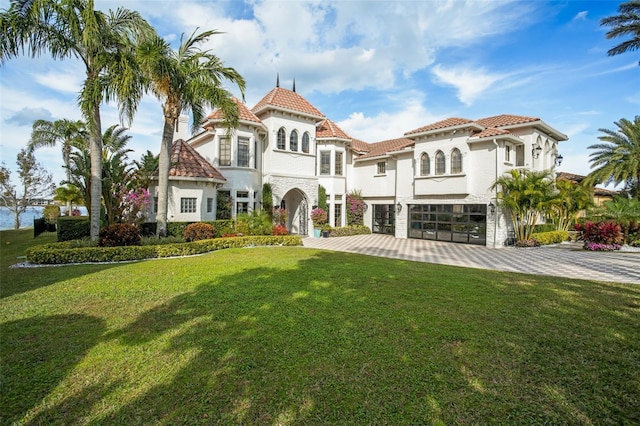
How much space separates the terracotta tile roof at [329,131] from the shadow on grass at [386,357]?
18.7 metres

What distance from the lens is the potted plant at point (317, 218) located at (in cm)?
2341

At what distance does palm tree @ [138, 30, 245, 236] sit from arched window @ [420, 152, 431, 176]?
13478 mm

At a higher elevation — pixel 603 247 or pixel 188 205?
pixel 188 205

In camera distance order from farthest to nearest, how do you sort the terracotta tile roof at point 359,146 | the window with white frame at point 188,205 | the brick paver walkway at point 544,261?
1. the terracotta tile roof at point 359,146
2. the window with white frame at point 188,205
3. the brick paver walkway at point 544,261

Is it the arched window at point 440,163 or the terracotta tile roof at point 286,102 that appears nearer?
the arched window at point 440,163

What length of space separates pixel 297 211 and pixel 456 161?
1271 centimetres

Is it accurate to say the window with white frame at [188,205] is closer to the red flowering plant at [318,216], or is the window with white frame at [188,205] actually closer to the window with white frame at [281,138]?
the window with white frame at [281,138]

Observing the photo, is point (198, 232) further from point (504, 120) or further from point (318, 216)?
point (504, 120)

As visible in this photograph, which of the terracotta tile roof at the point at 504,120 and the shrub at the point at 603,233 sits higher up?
the terracotta tile roof at the point at 504,120

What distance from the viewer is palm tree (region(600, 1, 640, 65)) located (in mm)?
18062

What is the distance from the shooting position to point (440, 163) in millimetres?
21297

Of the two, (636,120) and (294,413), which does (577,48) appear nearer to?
(294,413)

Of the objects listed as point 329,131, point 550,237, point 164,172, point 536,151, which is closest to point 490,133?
point 536,151

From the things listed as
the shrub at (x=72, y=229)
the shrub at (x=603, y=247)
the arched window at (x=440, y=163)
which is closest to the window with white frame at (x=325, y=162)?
the arched window at (x=440, y=163)
